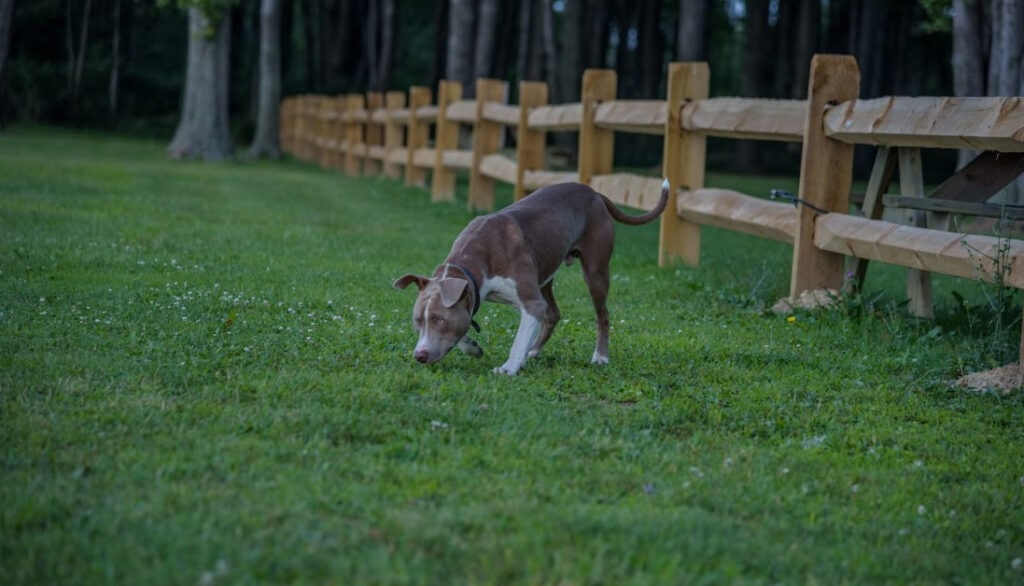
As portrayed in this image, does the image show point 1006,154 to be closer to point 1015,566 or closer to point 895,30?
point 1015,566

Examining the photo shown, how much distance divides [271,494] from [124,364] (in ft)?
6.49

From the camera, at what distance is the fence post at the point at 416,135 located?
65.7 feet

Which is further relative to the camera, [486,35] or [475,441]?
[486,35]

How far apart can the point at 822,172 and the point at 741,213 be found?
3.78 feet

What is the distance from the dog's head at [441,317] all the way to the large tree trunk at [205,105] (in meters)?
23.5

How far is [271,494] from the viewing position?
151 inches

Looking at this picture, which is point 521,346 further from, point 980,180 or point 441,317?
point 980,180

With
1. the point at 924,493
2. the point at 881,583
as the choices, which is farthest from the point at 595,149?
the point at 881,583

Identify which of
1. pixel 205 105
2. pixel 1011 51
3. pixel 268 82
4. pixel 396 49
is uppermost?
pixel 396 49

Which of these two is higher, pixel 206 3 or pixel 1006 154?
pixel 206 3

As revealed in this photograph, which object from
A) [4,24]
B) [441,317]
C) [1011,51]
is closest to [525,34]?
[4,24]

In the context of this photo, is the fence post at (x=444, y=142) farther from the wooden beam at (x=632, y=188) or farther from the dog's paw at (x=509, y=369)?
the dog's paw at (x=509, y=369)

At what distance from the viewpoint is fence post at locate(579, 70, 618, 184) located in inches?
476

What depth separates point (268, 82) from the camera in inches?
1260
